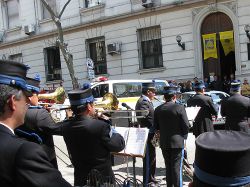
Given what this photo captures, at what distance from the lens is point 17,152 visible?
6.68 ft

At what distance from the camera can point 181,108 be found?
662 cm

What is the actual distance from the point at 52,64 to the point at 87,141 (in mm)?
24703

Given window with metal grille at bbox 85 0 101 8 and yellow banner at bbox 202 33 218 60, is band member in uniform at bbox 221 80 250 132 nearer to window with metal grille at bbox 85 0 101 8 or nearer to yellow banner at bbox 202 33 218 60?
yellow banner at bbox 202 33 218 60

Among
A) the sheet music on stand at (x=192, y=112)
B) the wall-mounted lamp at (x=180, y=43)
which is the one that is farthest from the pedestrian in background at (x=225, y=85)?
the sheet music on stand at (x=192, y=112)

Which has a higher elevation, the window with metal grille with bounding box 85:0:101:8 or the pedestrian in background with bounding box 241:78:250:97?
the window with metal grille with bounding box 85:0:101:8

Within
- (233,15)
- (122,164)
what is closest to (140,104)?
(122,164)

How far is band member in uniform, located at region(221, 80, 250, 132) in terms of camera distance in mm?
7520

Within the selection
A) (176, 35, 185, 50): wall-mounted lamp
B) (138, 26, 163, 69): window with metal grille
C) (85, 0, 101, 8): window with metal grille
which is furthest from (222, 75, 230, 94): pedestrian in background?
(85, 0, 101, 8): window with metal grille

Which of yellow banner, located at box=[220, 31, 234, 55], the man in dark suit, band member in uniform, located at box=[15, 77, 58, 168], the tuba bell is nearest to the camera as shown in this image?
the man in dark suit

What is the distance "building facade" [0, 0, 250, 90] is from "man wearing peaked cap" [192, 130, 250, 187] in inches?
665

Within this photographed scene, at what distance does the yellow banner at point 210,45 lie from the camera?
21.1 metres

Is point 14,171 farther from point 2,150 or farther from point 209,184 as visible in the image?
point 209,184

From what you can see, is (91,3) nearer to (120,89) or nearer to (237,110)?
(120,89)

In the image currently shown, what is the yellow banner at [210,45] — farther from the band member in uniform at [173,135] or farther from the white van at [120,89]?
the band member in uniform at [173,135]
